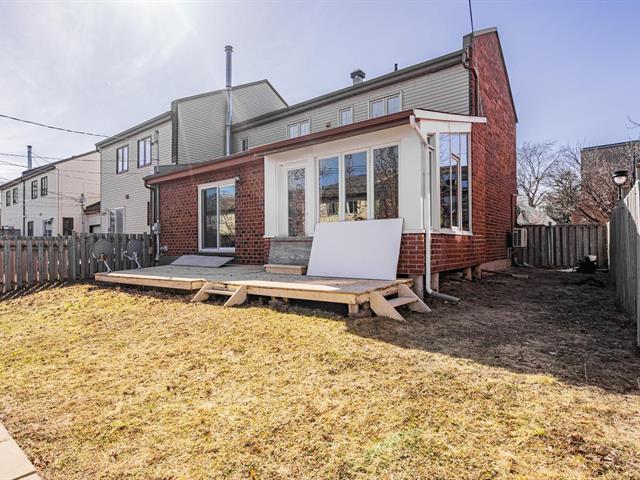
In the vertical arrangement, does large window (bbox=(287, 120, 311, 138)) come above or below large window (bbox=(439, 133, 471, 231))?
above

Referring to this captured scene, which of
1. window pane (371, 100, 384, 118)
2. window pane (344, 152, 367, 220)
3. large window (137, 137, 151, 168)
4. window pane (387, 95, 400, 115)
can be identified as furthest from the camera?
large window (137, 137, 151, 168)

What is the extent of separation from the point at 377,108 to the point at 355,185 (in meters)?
6.65

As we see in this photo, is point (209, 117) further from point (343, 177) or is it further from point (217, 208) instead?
point (343, 177)

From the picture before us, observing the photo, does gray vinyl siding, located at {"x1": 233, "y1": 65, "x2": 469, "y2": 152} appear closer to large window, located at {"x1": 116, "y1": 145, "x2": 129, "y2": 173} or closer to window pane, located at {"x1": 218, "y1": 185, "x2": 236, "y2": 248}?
window pane, located at {"x1": 218, "y1": 185, "x2": 236, "y2": 248}

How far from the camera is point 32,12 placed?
9250mm

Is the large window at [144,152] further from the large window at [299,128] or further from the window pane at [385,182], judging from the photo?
the window pane at [385,182]

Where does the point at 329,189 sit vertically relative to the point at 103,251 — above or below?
above

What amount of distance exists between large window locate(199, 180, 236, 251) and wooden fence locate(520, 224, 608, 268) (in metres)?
10.5

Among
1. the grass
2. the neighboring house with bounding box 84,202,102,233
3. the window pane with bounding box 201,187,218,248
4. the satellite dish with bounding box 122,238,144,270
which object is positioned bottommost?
the grass

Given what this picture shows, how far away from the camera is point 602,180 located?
1630 cm

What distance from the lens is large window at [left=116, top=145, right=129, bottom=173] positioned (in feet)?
59.7

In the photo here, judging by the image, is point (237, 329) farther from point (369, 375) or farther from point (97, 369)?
point (369, 375)

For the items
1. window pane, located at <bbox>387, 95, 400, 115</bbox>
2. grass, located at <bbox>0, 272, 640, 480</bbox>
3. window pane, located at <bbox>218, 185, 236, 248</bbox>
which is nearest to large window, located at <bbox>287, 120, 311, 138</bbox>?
window pane, located at <bbox>387, 95, 400, 115</bbox>

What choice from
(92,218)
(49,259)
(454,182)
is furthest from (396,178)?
(92,218)
